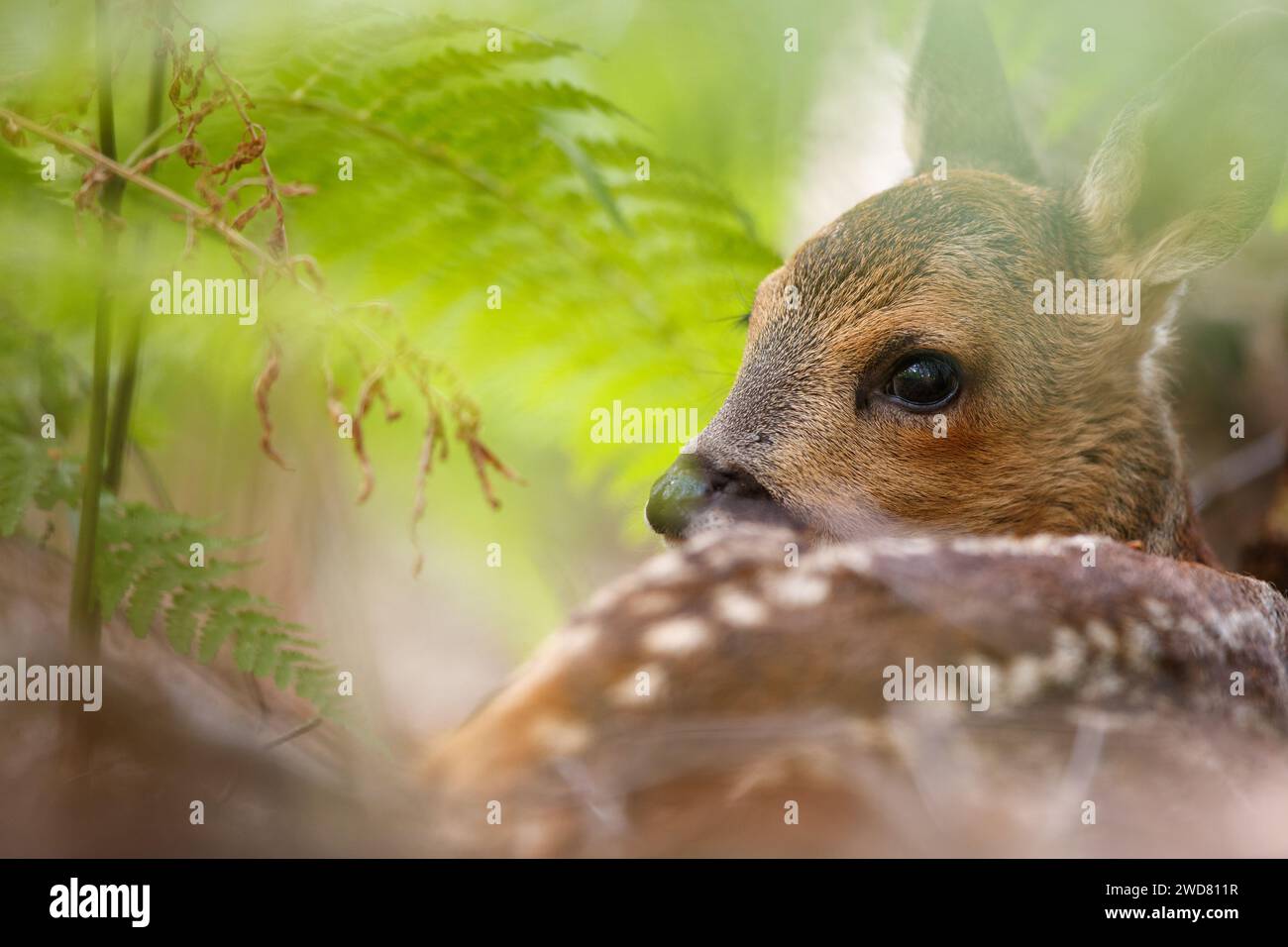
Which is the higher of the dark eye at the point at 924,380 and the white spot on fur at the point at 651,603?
the dark eye at the point at 924,380

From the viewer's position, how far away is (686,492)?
1.87 m

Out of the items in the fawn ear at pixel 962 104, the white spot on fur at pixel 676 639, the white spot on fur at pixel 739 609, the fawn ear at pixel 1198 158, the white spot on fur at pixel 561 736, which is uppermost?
the fawn ear at pixel 962 104

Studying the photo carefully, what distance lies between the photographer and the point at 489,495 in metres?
1.80

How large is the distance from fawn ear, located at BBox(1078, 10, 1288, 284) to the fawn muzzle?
3.57ft

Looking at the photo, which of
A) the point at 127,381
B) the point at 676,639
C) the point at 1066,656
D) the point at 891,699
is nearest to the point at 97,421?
the point at 127,381

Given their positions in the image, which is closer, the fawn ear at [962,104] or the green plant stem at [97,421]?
the green plant stem at [97,421]

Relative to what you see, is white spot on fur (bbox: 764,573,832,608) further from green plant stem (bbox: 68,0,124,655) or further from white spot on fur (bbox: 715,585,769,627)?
green plant stem (bbox: 68,0,124,655)

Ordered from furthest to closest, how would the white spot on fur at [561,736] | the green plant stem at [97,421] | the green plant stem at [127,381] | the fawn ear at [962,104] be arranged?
the fawn ear at [962,104], the green plant stem at [127,381], the green plant stem at [97,421], the white spot on fur at [561,736]

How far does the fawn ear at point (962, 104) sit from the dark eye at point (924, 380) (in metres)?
0.77

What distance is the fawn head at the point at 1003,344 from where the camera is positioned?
2.06 meters

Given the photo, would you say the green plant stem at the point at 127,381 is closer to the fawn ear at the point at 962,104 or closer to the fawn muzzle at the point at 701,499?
the fawn muzzle at the point at 701,499

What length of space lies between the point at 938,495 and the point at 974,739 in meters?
1.03

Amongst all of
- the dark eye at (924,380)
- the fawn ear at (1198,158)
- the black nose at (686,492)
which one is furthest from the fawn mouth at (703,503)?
the fawn ear at (1198,158)
